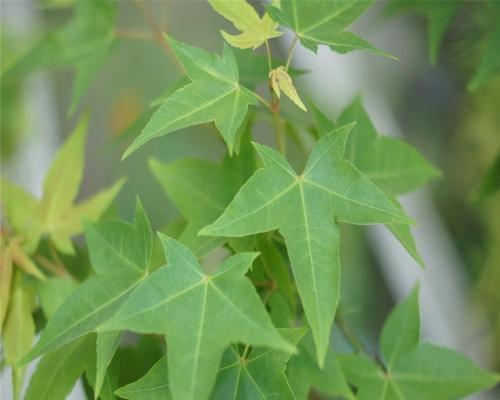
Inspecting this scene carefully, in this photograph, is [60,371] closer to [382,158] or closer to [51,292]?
[51,292]

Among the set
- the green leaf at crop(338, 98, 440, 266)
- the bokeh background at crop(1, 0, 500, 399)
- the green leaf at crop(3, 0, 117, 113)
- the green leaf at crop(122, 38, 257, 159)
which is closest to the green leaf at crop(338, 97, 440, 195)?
the green leaf at crop(338, 98, 440, 266)

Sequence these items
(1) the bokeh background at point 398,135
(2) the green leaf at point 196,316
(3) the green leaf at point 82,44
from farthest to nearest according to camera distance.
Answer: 1. (1) the bokeh background at point 398,135
2. (3) the green leaf at point 82,44
3. (2) the green leaf at point 196,316

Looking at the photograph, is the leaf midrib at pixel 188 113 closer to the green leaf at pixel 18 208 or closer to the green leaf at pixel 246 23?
the green leaf at pixel 246 23

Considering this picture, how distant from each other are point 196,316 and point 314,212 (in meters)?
0.07

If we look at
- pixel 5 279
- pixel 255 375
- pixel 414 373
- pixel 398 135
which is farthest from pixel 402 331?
pixel 398 135

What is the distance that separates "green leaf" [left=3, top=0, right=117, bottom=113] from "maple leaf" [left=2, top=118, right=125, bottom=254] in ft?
0.19

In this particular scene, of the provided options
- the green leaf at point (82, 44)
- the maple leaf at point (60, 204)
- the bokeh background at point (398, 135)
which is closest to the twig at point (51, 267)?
the maple leaf at point (60, 204)

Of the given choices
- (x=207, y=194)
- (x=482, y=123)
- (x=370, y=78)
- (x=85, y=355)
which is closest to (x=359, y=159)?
(x=207, y=194)

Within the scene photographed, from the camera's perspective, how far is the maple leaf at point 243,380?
31cm

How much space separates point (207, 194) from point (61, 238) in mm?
123

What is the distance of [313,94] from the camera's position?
1.02 m

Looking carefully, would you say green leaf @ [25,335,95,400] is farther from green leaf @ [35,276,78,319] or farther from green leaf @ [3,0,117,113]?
green leaf @ [3,0,117,113]

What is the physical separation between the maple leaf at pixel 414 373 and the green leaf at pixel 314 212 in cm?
14

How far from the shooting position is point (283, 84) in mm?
324
